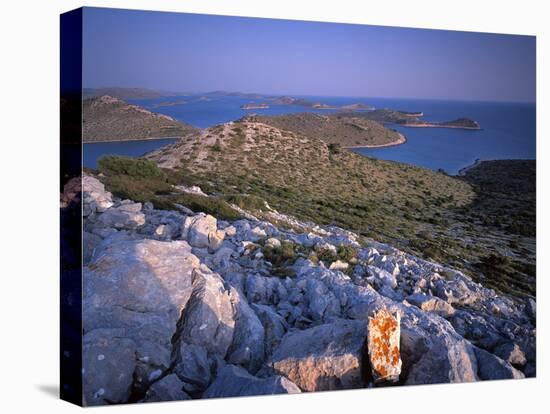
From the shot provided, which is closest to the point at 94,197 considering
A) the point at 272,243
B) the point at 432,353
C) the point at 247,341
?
the point at 247,341

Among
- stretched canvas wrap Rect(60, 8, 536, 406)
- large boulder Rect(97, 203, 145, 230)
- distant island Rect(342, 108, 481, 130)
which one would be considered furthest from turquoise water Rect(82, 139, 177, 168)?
distant island Rect(342, 108, 481, 130)

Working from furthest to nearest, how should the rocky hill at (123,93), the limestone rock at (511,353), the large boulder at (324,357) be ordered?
the limestone rock at (511,353) → the large boulder at (324,357) → the rocky hill at (123,93)

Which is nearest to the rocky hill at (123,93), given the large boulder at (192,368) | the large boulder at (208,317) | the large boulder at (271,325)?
the large boulder at (208,317)

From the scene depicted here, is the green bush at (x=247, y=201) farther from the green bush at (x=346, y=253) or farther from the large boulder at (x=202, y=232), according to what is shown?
the green bush at (x=346, y=253)

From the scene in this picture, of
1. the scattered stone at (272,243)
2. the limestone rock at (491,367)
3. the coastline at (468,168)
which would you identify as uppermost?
the coastline at (468,168)

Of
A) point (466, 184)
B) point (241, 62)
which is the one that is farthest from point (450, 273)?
point (241, 62)

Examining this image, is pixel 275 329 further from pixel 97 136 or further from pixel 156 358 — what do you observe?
pixel 97 136
